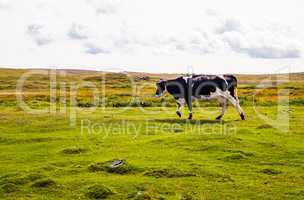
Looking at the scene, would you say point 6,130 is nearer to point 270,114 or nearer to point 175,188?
point 175,188

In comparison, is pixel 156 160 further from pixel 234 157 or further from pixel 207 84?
pixel 207 84

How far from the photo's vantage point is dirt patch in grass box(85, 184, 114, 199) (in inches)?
497

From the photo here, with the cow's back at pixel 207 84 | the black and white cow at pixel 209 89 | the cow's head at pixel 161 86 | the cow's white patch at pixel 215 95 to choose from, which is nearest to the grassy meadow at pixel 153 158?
the black and white cow at pixel 209 89

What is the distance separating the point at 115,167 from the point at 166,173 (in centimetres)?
197

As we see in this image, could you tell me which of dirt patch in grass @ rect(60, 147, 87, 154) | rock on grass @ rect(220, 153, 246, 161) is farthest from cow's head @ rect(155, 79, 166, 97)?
rock on grass @ rect(220, 153, 246, 161)

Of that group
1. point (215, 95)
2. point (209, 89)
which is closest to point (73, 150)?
point (209, 89)

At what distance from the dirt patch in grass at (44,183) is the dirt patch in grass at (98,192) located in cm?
149

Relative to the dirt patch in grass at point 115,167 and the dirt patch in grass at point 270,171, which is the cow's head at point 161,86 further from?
the dirt patch in grass at point 270,171

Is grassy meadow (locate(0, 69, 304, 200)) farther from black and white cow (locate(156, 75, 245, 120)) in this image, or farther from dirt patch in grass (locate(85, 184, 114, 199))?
black and white cow (locate(156, 75, 245, 120))

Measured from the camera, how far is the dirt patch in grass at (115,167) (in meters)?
15.3

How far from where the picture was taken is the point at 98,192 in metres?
12.7

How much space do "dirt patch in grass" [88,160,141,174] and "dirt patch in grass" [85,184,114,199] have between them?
7.57ft

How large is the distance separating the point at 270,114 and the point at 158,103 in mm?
13428

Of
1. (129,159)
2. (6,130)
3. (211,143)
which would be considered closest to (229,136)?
(211,143)
